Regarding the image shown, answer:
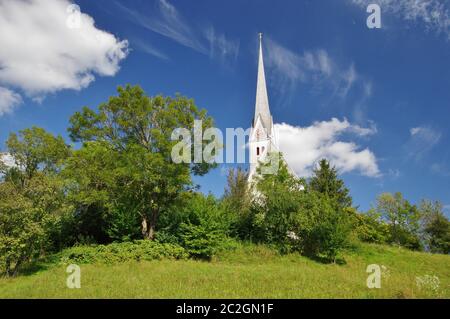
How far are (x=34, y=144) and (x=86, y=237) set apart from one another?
1194 centimetres

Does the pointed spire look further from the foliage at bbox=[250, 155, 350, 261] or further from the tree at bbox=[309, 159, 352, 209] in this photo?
the foliage at bbox=[250, 155, 350, 261]

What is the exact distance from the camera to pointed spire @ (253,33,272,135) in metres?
59.2

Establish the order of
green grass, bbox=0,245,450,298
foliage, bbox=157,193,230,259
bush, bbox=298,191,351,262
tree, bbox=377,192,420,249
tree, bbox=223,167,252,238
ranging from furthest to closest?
tree, bbox=377,192,420,249 < tree, bbox=223,167,252,238 < bush, bbox=298,191,351,262 < foliage, bbox=157,193,230,259 < green grass, bbox=0,245,450,298

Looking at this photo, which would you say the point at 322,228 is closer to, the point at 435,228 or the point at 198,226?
the point at 198,226

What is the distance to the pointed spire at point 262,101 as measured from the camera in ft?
194

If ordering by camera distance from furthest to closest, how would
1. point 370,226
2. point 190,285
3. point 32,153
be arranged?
1. point 370,226
2. point 32,153
3. point 190,285

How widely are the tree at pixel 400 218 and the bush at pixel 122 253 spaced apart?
3066 centimetres

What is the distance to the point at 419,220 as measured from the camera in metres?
41.4

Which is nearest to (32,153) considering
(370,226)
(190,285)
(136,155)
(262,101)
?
(136,155)

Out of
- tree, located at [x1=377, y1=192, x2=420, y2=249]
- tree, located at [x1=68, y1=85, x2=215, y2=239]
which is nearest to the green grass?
tree, located at [x1=68, y1=85, x2=215, y2=239]

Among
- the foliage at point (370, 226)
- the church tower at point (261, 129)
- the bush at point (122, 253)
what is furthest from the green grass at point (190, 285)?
the church tower at point (261, 129)

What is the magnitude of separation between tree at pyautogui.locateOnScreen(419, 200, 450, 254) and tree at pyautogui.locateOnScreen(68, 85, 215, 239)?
3359 centimetres

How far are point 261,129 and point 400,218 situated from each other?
90.7 ft

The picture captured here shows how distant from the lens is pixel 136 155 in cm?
1959
